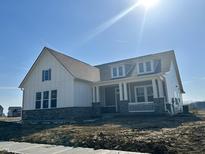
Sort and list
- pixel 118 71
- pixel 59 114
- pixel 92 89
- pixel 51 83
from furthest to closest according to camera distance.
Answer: pixel 118 71 → pixel 92 89 → pixel 51 83 → pixel 59 114

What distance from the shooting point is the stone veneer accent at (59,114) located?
1897 cm

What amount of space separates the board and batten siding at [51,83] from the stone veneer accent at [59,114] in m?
0.47

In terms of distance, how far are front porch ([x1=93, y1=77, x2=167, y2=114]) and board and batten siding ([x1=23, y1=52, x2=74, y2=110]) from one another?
2.99 metres

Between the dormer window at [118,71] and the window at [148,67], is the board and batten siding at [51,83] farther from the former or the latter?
the window at [148,67]

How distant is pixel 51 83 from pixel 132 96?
8497 mm

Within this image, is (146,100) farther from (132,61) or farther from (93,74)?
(93,74)

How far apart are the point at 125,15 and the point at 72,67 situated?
8.98 m

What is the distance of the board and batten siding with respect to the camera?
19.4 meters

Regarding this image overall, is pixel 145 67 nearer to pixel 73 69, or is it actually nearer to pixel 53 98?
pixel 73 69

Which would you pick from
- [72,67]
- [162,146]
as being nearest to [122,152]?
[162,146]

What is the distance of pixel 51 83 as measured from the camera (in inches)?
813

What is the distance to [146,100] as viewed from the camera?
20031 mm

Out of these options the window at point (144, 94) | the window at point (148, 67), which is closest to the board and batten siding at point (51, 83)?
the window at point (144, 94)

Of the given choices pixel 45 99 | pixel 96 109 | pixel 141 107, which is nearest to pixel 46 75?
pixel 45 99
